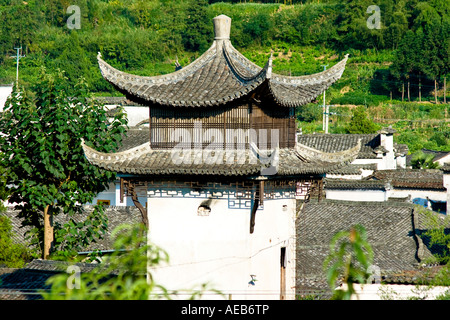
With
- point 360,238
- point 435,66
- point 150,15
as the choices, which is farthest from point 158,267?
point 150,15

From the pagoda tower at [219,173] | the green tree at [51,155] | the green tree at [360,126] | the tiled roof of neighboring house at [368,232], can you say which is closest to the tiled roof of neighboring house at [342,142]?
the green tree at [360,126]

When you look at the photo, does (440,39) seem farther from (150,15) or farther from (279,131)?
(279,131)

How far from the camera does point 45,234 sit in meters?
18.7

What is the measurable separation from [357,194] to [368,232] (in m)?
8.67

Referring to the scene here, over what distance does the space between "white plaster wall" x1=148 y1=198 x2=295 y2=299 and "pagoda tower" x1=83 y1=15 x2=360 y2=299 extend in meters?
0.02

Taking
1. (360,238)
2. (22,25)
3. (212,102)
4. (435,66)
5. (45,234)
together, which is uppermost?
(22,25)

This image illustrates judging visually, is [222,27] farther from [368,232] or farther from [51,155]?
[368,232]

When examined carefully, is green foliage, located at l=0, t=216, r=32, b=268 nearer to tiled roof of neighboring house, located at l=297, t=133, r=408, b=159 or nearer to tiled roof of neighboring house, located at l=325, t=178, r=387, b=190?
tiled roof of neighboring house, located at l=325, t=178, r=387, b=190

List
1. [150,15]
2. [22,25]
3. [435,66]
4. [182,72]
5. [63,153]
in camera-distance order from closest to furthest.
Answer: [182,72], [63,153], [435,66], [22,25], [150,15]

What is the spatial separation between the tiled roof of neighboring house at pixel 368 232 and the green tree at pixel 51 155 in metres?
5.65

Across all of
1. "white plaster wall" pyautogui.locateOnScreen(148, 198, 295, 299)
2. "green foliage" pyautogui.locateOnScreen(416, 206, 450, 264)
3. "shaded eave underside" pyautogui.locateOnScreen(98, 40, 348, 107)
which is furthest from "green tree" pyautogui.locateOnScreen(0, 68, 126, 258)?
"green foliage" pyautogui.locateOnScreen(416, 206, 450, 264)

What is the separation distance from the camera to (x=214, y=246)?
1430cm
